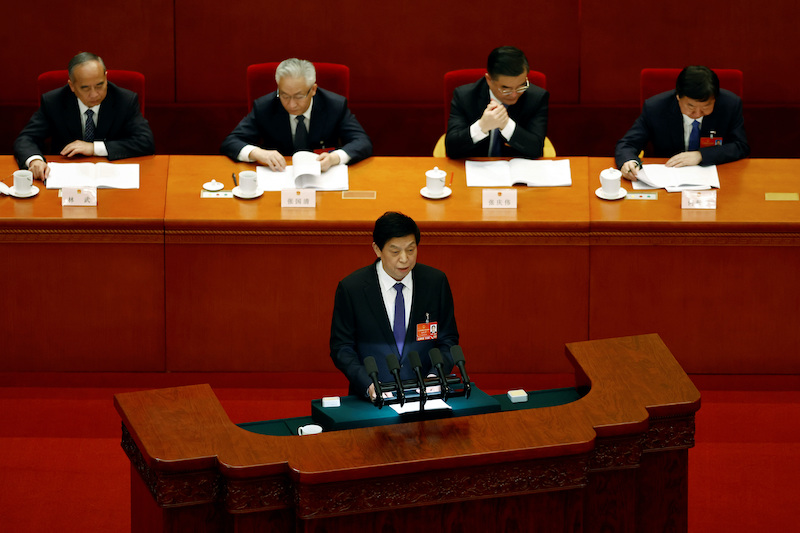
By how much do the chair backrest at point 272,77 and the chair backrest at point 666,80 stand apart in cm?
138

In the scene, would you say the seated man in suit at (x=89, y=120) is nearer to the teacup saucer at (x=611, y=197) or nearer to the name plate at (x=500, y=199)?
the name plate at (x=500, y=199)

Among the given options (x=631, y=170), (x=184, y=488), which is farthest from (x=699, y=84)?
(x=184, y=488)

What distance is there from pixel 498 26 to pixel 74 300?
2963 millimetres

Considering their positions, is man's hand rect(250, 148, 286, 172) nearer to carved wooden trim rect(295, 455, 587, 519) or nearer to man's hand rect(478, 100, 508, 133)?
man's hand rect(478, 100, 508, 133)

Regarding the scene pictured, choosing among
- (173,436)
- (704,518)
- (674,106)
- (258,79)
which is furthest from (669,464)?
(258,79)

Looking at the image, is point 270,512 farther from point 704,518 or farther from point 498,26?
point 498,26

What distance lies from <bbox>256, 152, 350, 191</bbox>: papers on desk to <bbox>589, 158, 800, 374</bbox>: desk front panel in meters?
1.06

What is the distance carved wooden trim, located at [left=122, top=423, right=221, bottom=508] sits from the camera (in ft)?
9.74

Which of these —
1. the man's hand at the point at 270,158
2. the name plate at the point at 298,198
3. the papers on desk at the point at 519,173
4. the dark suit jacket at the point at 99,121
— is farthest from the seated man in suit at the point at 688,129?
the dark suit jacket at the point at 99,121

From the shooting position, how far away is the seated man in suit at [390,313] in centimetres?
371

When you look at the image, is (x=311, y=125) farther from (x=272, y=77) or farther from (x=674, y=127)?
(x=674, y=127)

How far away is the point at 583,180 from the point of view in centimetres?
517

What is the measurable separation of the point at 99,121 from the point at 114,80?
29cm

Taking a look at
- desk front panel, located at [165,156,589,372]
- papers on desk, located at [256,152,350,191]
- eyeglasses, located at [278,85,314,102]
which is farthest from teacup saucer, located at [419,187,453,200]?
eyeglasses, located at [278,85,314,102]
